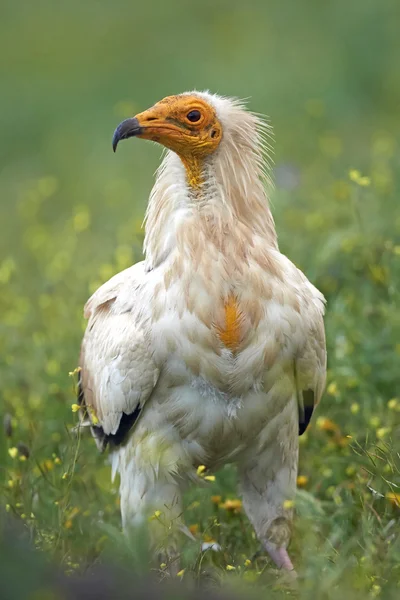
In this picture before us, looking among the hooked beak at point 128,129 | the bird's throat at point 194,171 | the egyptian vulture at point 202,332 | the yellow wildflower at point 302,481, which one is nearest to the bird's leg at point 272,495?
the egyptian vulture at point 202,332

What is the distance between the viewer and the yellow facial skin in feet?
13.7

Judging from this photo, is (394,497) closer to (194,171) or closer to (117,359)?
(117,359)

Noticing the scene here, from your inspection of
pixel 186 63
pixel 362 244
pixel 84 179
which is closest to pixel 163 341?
pixel 362 244

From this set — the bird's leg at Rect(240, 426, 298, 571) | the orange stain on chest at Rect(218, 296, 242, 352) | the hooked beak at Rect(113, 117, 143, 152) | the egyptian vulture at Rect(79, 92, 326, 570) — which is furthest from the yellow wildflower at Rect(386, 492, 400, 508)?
the hooked beak at Rect(113, 117, 143, 152)

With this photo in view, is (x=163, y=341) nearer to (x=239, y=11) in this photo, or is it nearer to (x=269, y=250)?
(x=269, y=250)

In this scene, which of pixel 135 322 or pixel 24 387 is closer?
pixel 135 322

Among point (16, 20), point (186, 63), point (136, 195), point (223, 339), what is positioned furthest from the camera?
point (16, 20)

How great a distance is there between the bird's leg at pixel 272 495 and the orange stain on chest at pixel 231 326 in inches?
22.7

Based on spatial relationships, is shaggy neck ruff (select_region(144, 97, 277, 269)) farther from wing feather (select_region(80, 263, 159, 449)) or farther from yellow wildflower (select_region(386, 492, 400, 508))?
yellow wildflower (select_region(386, 492, 400, 508))

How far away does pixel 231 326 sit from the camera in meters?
4.08

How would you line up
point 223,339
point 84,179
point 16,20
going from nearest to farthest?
point 223,339, point 84,179, point 16,20

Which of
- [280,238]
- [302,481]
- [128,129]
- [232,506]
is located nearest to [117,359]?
[128,129]

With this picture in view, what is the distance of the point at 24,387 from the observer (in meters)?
5.96

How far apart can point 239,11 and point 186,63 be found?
1.42 m
